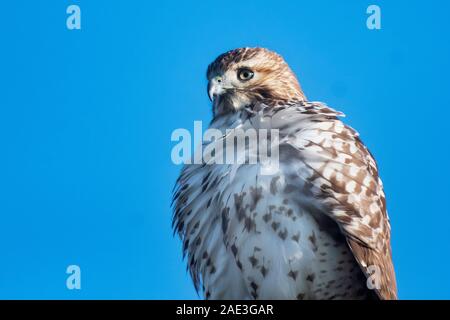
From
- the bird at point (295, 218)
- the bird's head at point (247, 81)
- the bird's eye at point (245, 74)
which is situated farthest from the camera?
the bird's eye at point (245, 74)

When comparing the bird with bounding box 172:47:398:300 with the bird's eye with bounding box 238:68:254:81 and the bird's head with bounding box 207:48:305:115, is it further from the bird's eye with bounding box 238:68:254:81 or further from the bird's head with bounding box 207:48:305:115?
the bird's eye with bounding box 238:68:254:81

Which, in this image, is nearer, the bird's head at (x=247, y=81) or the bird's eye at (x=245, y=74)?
the bird's head at (x=247, y=81)

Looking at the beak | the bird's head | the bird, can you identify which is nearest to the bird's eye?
the bird's head

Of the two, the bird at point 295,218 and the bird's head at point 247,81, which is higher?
the bird's head at point 247,81

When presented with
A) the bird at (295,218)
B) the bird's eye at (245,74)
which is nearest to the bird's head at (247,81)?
the bird's eye at (245,74)

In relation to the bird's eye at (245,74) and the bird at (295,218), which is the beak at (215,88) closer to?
the bird's eye at (245,74)
